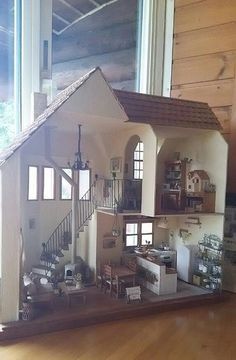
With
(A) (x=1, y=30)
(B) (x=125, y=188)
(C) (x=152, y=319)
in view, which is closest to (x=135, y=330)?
(C) (x=152, y=319)

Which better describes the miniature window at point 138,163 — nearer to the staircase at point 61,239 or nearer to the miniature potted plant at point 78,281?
the staircase at point 61,239

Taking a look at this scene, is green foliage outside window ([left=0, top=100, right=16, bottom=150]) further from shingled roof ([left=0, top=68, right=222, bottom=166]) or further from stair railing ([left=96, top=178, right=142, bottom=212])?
stair railing ([left=96, top=178, right=142, bottom=212])

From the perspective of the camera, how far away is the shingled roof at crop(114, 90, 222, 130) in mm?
1462

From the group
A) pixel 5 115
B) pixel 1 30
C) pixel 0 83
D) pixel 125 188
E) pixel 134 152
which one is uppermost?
pixel 1 30

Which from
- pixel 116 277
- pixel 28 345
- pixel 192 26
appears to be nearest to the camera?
pixel 28 345

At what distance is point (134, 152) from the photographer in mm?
1723

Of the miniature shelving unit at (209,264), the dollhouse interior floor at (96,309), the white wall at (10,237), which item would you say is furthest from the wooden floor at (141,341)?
the miniature shelving unit at (209,264)

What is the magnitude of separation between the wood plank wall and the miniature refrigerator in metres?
0.38

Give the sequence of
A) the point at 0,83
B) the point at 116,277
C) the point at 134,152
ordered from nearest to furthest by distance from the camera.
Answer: the point at 116,277, the point at 0,83, the point at 134,152

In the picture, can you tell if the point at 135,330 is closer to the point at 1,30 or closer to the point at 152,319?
the point at 152,319

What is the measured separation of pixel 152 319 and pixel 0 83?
1206 mm

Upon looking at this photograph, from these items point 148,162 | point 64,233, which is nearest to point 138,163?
point 148,162

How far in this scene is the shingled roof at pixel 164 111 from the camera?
1.46 meters

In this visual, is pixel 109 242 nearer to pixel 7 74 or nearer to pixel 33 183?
pixel 33 183
